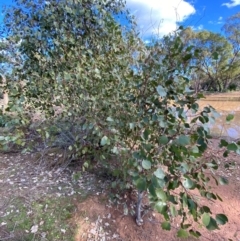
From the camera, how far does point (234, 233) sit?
1.82 m

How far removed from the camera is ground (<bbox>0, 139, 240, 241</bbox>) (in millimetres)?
1604

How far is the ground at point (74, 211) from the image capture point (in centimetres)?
160

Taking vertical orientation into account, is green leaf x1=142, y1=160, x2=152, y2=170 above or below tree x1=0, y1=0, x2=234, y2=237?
below

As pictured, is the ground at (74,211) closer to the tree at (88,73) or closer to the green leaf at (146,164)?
the tree at (88,73)

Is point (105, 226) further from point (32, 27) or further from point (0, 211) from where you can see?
point (32, 27)

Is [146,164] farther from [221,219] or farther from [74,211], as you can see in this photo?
[74,211]

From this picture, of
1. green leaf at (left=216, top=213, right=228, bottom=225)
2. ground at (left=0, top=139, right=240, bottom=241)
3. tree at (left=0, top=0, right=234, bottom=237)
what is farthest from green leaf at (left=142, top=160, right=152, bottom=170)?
ground at (left=0, top=139, right=240, bottom=241)

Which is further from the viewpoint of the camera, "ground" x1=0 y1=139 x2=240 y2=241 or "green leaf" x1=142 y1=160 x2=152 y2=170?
"ground" x1=0 y1=139 x2=240 y2=241

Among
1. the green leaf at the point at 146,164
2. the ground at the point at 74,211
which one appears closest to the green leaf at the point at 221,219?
the green leaf at the point at 146,164

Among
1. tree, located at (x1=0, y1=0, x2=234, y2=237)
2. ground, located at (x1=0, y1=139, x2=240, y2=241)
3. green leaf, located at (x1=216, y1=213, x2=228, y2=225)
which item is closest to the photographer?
green leaf, located at (x1=216, y1=213, x2=228, y2=225)

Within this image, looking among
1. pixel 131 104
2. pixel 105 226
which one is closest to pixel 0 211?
pixel 105 226

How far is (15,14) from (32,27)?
0.85 feet

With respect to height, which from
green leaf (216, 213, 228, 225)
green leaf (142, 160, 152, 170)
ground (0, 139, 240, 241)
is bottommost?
ground (0, 139, 240, 241)

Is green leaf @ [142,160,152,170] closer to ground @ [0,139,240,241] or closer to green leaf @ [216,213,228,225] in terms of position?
green leaf @ [216,213,228,225]
